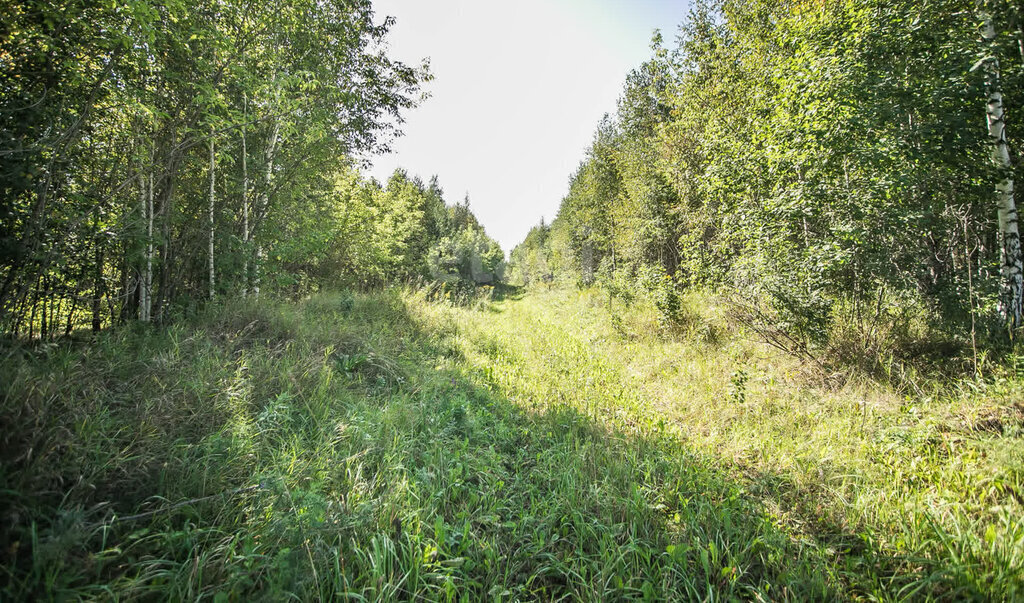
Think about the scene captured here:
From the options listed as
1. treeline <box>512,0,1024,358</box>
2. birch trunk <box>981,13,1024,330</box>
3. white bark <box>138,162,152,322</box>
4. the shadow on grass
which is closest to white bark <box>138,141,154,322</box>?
white bark <box>138,162,152,322</box>

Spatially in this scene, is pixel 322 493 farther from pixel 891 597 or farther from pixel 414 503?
pixel 891 597

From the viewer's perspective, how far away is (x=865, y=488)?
264 cm

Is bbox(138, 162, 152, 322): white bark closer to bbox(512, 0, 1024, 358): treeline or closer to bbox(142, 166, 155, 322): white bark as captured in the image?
bbox(142, 166, 155, 322): white bark

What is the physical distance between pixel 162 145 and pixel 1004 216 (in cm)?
1186

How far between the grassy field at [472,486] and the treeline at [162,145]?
91 cm

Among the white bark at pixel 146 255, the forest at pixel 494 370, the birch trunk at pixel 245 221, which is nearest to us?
the forest at pixel 494 370

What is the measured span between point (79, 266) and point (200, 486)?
396 centimetres

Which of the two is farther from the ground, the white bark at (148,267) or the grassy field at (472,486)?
the white bark at (148,267)

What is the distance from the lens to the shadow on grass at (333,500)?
1.66 meters

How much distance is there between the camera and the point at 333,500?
7.52ft

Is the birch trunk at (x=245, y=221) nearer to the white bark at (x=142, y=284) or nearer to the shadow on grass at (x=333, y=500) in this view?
the white bark at (x=142, y=284)

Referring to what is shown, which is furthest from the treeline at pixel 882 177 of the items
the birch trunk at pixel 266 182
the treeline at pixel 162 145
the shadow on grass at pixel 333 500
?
the birch trunk at pixel 266 182

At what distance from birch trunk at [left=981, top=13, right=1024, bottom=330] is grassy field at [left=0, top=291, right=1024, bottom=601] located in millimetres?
1517

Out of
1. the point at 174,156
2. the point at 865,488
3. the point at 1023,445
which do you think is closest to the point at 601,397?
the point at 865,488
